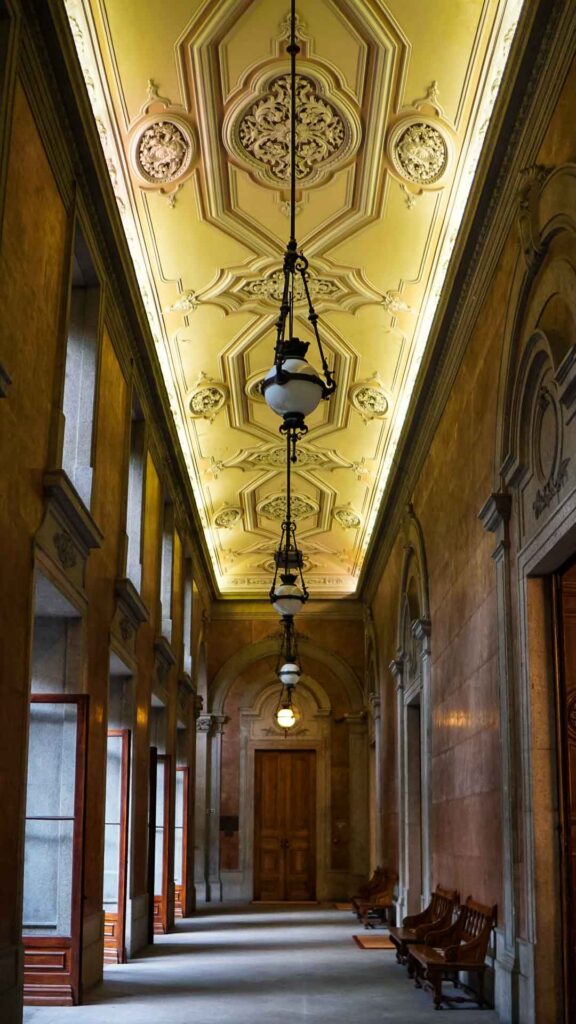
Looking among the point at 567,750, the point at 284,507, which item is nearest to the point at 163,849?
the point at 284,507

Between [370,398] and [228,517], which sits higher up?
[370,398]

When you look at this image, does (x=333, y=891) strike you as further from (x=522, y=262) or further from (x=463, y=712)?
(x=522, y=262)

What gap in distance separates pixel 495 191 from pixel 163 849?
11178 millimetres

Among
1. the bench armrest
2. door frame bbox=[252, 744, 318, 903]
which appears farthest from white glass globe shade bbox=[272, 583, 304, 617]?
door frame bbox=[252, 744, 318, 903]

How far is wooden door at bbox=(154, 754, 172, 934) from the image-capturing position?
17.0m

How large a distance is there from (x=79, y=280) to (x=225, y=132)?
1.87 metres

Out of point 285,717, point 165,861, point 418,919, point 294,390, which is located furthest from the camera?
point 285,717

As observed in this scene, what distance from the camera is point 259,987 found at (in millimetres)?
11008

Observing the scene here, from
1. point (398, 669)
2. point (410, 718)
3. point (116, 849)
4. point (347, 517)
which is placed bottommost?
point (116, 849)

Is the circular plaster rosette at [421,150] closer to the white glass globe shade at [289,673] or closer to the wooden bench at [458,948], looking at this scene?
the wooden bench at [458,948]

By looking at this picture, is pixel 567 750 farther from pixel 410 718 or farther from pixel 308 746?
pixel 308 746

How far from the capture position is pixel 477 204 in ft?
32.1

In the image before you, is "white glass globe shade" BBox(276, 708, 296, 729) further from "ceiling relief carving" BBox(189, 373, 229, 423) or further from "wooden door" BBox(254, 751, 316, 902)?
"ceiling relief carving" BBox(189, 373, 229, 423)

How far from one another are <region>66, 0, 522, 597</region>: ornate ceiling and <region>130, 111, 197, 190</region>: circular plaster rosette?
18 millimetres
